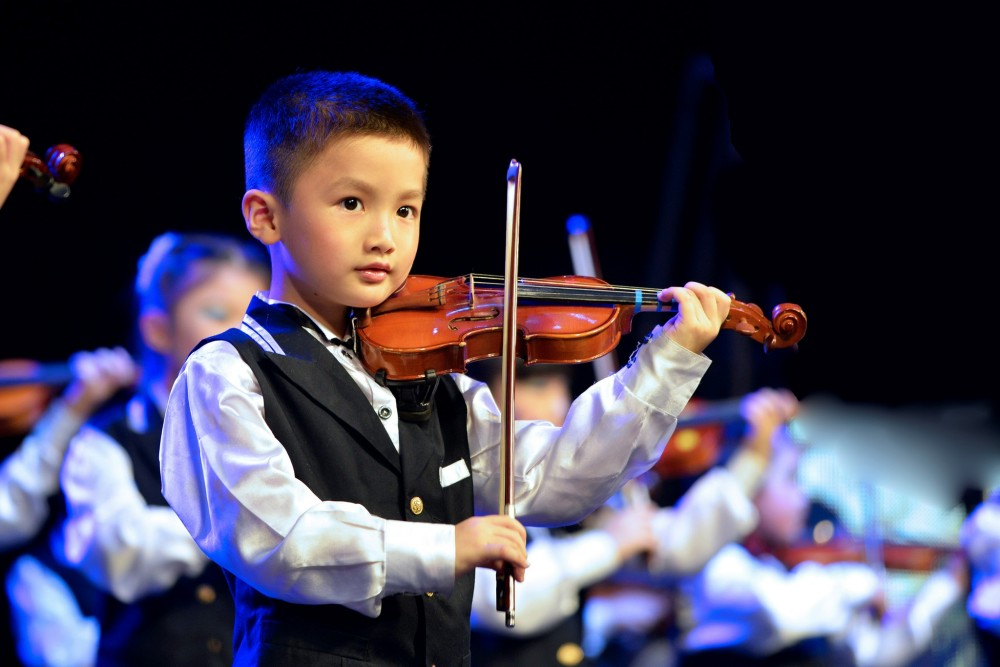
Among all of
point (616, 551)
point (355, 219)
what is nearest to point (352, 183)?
point (355, 219)

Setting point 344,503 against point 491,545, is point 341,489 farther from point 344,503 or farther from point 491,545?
point 491,545

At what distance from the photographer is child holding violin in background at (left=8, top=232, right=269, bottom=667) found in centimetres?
207

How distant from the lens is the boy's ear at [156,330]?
2311mm

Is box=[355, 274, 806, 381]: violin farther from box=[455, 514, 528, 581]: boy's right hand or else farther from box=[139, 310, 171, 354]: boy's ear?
box=[139, 310, 171, 354]: boy's ear

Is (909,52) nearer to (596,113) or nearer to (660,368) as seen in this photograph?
(596,113)

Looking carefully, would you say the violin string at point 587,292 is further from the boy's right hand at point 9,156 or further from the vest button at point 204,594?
the vest button at point 204,594

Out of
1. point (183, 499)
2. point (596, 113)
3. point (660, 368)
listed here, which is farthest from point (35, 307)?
point (660, 368)

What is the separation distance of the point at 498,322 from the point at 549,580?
4.34ft

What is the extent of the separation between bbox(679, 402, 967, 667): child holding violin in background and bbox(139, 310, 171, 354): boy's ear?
1552 millimetres

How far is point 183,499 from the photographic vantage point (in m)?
1.10

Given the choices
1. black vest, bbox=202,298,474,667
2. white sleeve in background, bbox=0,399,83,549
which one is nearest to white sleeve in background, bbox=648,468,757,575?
white sleeve in background, bbox=0,399,83,549

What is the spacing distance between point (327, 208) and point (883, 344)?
92.5 inches

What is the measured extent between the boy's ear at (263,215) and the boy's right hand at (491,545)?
434mm

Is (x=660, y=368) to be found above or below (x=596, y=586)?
above
